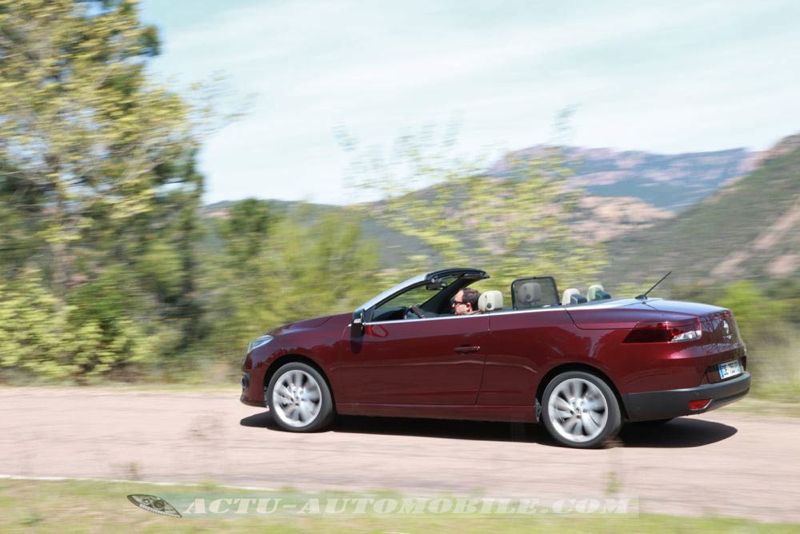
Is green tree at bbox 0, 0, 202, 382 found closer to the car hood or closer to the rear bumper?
the car hood

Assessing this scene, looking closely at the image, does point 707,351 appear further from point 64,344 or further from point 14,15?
point 14,15

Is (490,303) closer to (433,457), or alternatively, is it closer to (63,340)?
(433,457)

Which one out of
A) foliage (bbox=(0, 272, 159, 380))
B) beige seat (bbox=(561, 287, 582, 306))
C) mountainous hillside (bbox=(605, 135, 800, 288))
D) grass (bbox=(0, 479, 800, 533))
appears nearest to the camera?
grass (bbox=(0, 479, 800, 533))

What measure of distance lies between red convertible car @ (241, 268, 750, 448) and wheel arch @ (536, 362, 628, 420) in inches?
0.4

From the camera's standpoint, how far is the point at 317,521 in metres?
6.10

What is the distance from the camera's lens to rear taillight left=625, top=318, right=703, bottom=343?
827cm

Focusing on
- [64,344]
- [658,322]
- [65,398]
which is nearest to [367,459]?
[658,322]

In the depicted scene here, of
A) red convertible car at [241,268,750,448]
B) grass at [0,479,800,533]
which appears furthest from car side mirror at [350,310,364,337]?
grass at [0,479,800,533]

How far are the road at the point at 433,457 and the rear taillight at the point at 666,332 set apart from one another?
0.92 meters

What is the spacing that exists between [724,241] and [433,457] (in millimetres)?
10195

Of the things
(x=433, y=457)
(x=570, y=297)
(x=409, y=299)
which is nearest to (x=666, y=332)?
(x=570, y=297)

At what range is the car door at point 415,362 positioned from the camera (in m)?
9.02

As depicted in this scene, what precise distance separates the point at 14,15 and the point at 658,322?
1340 centimetres

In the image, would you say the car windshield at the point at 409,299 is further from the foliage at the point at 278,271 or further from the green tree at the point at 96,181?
the green tree at the point at 96,181
